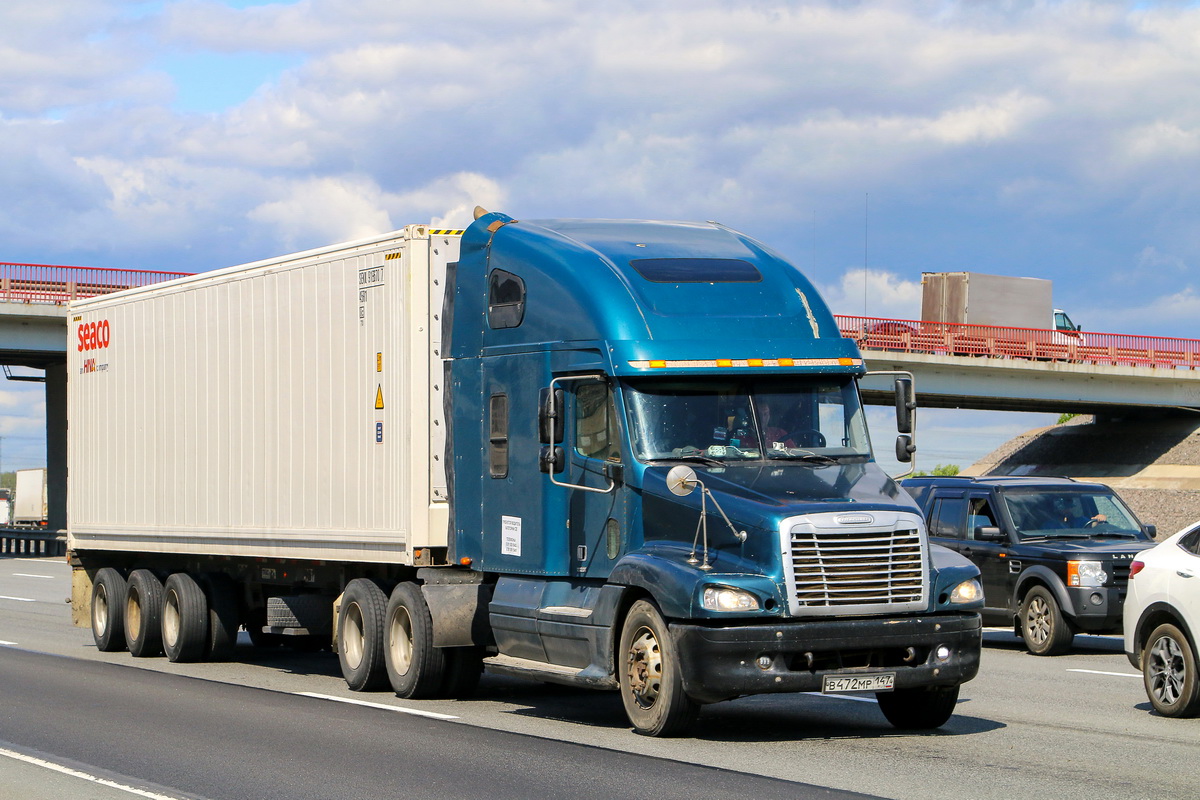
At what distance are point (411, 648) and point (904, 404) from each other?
15.6ft

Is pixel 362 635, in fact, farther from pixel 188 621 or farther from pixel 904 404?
pixel 904 404

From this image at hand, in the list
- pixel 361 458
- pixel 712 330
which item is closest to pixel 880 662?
pixel 712 330

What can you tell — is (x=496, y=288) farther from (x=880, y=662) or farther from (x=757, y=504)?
(x=880, y=662)

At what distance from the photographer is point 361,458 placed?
14.5 metres

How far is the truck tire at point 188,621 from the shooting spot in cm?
1781

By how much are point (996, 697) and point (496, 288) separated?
18.2ft

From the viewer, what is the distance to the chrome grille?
10.3m

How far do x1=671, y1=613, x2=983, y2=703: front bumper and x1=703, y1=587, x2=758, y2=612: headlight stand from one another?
13 cm

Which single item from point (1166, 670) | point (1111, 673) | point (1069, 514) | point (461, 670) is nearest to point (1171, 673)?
point (1166, 670)

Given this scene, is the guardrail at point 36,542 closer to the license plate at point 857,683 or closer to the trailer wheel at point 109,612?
the trailer wheel at point 109,612

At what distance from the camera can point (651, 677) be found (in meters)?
10.8

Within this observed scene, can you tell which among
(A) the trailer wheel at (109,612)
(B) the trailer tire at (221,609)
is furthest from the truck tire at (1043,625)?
(A) the trailer wheel at (109,612)

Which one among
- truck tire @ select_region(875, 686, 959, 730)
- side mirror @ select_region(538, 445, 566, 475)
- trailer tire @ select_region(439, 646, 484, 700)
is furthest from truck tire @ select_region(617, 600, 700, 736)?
trailer tire @ select_region(439, 646, 484, 700)

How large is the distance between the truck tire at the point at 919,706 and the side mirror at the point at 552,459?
2.89m
